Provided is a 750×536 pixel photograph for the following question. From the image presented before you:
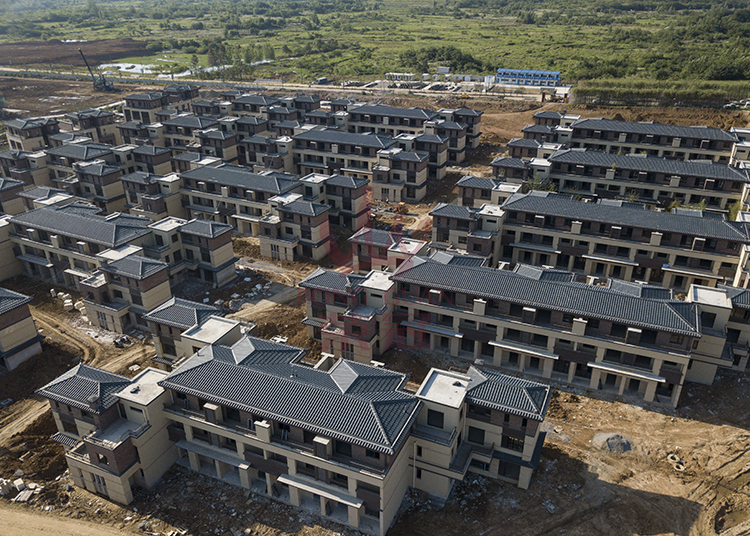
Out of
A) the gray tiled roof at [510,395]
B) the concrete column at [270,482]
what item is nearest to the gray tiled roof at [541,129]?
the gray tiled roof at [510,395]

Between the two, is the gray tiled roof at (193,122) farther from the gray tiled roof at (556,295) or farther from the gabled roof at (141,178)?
the gray tiled roof at (556,295)

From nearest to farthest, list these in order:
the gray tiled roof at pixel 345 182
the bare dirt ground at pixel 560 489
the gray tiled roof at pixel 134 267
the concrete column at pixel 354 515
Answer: the concrete column at pixel 354 515 < the bare dirt ground at pixel 560 489 < the gray tiled roof at pixel 134 267 < the gray tiled roof at pixel 345 182

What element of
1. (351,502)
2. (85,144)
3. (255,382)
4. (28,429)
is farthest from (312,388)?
(85,144)

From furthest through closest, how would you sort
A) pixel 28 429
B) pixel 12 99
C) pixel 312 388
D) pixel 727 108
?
pixel 12 99
pixel 727 108
pixel 28 429
pixel 312 388

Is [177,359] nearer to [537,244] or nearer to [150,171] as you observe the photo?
[537,244]

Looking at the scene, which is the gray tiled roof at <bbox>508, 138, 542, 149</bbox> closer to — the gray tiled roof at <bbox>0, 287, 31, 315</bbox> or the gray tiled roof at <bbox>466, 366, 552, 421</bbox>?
the gray tiled roof at <bbox>466, 366, 552, 421</bbox>
